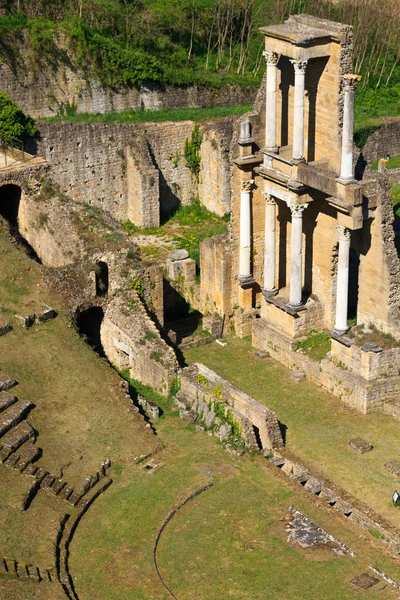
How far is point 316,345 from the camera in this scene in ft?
123

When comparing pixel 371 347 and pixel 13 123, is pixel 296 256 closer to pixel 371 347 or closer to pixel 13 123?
pixel 371 347

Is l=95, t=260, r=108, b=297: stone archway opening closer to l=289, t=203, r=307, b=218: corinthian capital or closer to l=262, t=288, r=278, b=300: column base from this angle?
l=262, t=288, r=278, b=300: column base

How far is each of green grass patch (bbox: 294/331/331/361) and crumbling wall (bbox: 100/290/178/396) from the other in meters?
3.91

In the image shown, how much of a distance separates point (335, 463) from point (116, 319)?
26.4 ft

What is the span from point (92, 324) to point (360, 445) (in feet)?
31.7

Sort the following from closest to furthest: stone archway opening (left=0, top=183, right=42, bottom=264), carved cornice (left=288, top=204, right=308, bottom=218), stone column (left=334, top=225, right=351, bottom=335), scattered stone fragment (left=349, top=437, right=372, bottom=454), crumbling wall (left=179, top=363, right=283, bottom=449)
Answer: crumbling wall (left=179, top=363, right=283, bottom=449), scattered stone fragment (left=349, top=437, right=372, bottom=454), stone column (left=334, top=225, right=351, bottom=335), carved cornice (left=288, top=204, right=308, bottom=218), stone archway opening (left=0, top=183, right=42, bottom=264)

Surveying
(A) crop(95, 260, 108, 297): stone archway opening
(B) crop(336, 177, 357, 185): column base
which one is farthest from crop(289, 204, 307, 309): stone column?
(A) crop(95, 260, 108, 297): stone archway opening

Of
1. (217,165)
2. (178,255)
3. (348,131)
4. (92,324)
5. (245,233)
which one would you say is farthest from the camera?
(217,165)

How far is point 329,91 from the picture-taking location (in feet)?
117

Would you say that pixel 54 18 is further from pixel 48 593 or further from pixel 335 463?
pixel 48 593

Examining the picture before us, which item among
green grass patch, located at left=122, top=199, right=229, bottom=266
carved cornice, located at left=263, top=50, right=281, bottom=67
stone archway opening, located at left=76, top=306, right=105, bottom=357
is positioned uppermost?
carved cornice, located at left=263, top=50, right=281, bottom=67

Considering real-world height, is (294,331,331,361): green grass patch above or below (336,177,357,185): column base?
below

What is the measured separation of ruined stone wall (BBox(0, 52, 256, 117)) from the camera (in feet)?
162

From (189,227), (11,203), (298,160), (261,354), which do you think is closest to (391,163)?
(189,227)
